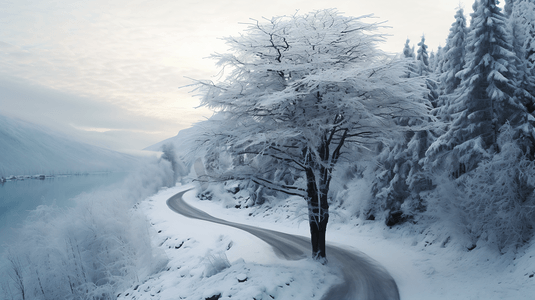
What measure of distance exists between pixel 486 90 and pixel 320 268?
11.4 meters

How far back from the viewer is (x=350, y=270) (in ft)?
40.4

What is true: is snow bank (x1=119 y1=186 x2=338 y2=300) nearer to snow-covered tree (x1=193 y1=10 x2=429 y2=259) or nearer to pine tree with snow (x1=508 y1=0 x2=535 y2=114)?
snow-covered tree (x1=193 y1=10 x2=429 y2=259)

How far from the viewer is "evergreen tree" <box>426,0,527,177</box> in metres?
13.8

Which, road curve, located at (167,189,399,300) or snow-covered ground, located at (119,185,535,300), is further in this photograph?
road curve, located at (167,189,399,300)

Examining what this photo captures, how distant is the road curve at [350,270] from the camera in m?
9.84

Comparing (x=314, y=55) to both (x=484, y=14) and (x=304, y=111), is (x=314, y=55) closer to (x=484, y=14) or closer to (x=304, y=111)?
(x=304, y=111)

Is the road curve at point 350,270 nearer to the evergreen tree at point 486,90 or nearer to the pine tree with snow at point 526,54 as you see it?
the evergreen tree at point 486,90

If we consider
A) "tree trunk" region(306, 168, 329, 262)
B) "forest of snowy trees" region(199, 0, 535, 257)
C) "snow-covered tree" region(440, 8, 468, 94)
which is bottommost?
"tree trunk" region(306, 168, 329, 262)

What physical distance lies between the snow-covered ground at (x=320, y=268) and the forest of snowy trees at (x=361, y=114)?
4.31ft

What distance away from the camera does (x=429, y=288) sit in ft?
34.2

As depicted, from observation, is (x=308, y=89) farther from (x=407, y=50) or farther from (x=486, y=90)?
(x=407, y=50)

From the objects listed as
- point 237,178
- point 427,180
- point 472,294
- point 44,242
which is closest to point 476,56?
point 427,180

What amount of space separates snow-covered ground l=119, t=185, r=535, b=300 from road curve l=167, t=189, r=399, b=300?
1.44ft

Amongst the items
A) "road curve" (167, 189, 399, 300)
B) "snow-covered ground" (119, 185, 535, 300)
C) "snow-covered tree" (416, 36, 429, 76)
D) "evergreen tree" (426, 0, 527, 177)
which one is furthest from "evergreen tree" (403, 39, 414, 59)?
"road curve" (167, 189, 399, 300)
